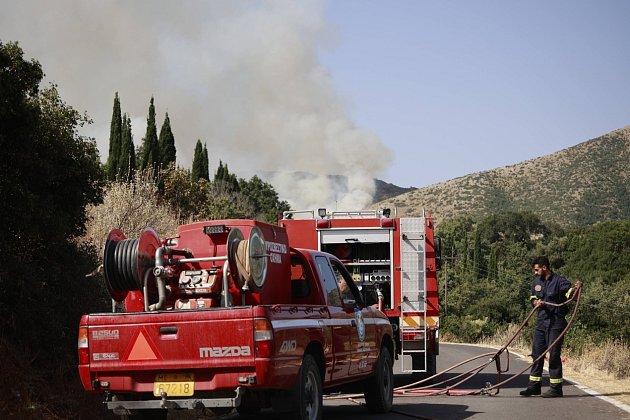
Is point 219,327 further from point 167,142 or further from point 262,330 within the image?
point 167,142

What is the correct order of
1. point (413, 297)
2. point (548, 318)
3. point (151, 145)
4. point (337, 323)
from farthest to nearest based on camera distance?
point (151, 145)
point (413, 297)
point (548, 318)
point (337, 323)

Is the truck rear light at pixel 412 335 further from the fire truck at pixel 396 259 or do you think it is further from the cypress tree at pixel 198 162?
the cypress tree at pixel 198 162

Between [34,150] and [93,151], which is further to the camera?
[93,151]

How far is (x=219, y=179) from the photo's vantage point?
230 feet

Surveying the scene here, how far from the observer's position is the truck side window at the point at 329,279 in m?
11.7

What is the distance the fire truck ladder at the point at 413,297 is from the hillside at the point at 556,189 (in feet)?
240

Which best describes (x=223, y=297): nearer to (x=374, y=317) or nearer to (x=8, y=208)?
(x=374, y=317)

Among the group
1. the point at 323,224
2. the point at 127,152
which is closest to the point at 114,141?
the point at 127,152

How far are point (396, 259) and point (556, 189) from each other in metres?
85.4

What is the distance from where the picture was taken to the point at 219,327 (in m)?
9.22

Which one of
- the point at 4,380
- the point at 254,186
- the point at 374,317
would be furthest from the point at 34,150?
the point at 254,186

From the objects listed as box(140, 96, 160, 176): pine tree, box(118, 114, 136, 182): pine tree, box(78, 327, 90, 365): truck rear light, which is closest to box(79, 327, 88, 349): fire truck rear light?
box(78, 327, 90, 365): truck rear light

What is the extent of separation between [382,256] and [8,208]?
7.05 metres

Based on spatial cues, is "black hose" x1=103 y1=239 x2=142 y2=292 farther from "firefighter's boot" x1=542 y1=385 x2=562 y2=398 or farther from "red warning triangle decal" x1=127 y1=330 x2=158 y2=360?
"firefighter's boot" x1=542 y1=385 x2=562 y2=398
